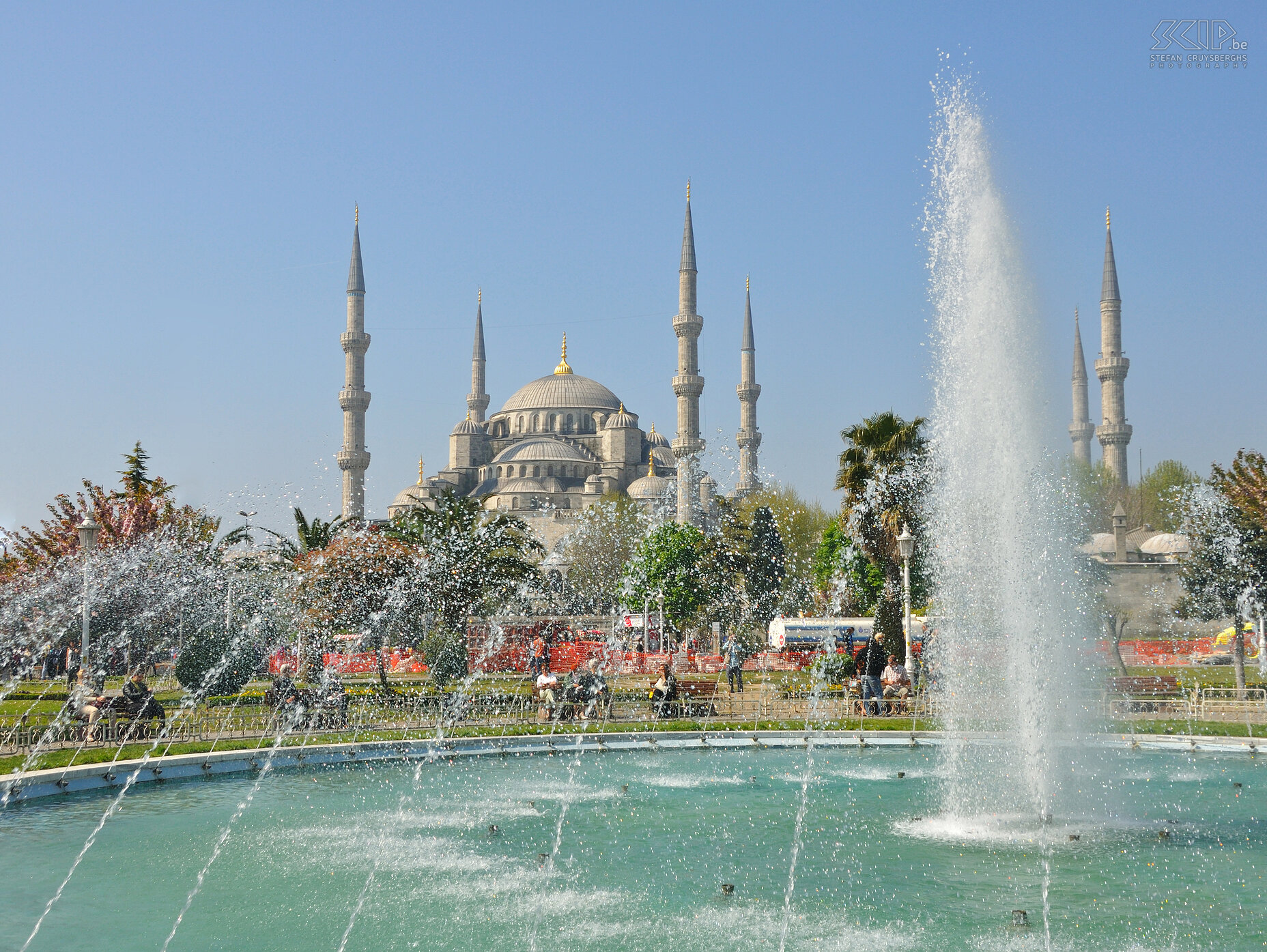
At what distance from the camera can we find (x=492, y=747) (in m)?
12.0

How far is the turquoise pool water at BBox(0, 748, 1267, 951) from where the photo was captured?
5.61 m

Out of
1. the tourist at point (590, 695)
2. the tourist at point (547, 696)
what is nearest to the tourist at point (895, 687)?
the tourist at point (590, 695)

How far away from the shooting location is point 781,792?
31.4ft

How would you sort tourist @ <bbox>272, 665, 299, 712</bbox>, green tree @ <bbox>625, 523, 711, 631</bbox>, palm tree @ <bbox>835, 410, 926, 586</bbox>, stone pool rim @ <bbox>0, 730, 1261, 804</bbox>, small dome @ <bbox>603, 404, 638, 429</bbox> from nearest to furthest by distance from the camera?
stone pool rim @ <bbox>0, 730, 1261, 804</bbox> < tourist @ <bbox>272, 665, 299, 712</bbox> < palm tree @ <bbox>835, 410, 926, 586</bbox> < green tree @ <bbox>625, 523, 711, 631</bbox> < small dome @ <bbox>603, 404, 638, 429</bbox>

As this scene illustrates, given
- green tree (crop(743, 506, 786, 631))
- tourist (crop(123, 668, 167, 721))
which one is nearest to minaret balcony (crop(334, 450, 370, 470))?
green tree (crop(743, 506, 786, 631))

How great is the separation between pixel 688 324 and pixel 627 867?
3951cm

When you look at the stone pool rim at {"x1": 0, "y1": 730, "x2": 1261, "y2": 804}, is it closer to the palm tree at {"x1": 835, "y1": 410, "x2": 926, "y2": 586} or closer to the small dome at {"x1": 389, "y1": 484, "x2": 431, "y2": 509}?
the palm tree at {"x1": 835, "y1": 410, "x2": 926, "y2": 586}

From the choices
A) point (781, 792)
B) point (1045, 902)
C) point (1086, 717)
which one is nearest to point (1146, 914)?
point (1045, 902)

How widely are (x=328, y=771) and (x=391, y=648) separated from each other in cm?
1694

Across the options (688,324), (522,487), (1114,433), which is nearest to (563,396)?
(522,487)

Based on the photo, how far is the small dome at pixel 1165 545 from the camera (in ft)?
137

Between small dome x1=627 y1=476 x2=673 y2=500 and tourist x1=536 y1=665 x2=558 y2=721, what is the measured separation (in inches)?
1863

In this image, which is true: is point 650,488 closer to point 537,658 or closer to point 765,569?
point 765,569

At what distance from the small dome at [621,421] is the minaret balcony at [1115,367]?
30958mm
